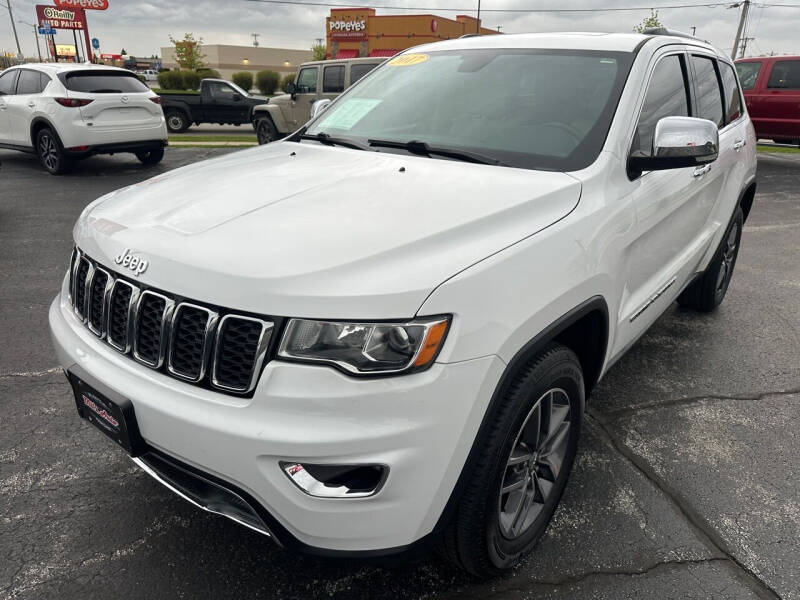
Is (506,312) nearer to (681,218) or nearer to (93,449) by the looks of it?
(681,218)

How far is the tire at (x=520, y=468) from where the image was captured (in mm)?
1777

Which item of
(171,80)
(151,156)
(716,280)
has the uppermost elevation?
(716,280)

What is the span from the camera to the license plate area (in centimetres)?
178

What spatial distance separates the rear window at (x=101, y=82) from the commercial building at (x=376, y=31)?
38263 millimetres

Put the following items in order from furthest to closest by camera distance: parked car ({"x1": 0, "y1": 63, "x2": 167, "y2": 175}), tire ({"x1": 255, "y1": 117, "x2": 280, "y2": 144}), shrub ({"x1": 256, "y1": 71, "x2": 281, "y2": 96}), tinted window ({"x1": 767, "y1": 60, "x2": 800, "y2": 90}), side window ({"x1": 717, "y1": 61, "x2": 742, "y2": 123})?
shrub ({"x1": 256, "y1": 71, "x2": 281, "y2": 96}) < tire ({"x1": 255, "y1": 117, "x2": 280, "y2": 144}) < tinted window ({"x1": 767, "y1": 60, "x2": 800, "y2": 90}) < parked car ({"x1": 0, "y1": 63, "x2": 167, "y2": 175}) < side window ({"x1": 717, "y1": 61, "x2": 742, "y2": 123})

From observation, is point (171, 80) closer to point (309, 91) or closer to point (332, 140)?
point (309, 91)

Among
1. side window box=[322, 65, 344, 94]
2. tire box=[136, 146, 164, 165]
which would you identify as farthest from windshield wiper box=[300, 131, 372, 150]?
side window box=[322, 65, 344, 94]

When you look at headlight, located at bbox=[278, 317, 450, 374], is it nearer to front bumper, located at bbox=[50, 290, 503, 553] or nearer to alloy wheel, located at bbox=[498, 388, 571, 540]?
front bumper, located at bbox=[50, 290, 503, 553]

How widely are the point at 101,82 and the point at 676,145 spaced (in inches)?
391

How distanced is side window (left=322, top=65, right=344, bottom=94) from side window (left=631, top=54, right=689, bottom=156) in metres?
10.9

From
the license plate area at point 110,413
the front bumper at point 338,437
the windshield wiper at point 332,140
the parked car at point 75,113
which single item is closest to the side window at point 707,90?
the windshield wiper at point 332,140

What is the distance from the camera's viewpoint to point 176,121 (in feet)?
58.7

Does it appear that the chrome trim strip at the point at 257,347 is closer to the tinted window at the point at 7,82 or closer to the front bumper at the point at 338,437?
the front bumper at the point at 338,437

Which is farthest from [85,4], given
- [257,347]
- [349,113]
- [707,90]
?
[257,347]
